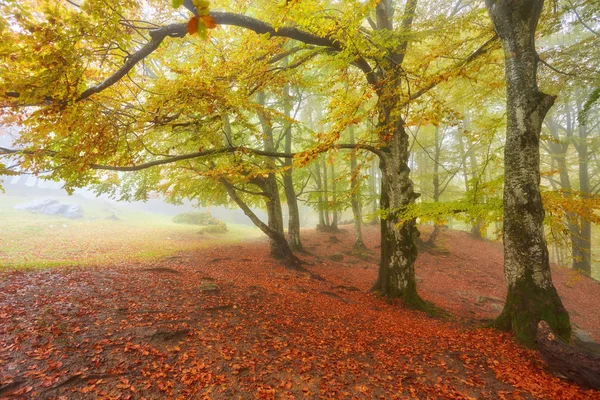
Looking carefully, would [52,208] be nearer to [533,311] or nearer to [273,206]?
[273,206]

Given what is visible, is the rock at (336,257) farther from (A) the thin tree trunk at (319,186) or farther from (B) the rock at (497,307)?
(B) the rock at (497,307)

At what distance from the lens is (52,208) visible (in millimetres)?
28359

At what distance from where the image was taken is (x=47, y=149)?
5.98 metres

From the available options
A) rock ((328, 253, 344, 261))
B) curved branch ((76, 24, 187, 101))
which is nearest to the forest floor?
curved branch ((76, 24, 187, 101))

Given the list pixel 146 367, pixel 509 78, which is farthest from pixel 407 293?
pixel 146 367

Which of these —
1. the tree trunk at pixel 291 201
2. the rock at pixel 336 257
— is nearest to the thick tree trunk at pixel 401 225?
the rock at pixel 336 257

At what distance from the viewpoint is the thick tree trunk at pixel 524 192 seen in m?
5.48

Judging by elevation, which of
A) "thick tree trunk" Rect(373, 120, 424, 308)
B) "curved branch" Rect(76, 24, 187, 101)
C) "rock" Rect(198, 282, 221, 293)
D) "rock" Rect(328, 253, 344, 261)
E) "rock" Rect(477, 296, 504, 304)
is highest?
"curved branch" Rect(76, 24, 187, 101)

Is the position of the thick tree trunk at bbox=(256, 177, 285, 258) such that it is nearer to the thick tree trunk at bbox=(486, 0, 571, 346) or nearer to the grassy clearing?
the grassy clearing

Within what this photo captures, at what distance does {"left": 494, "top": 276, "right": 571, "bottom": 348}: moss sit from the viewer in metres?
5.36

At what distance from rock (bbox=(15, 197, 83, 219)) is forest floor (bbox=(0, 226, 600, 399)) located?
1042 inches

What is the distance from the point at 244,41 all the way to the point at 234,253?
1091 centimetres

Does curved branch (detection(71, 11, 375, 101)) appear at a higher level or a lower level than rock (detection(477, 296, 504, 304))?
higher

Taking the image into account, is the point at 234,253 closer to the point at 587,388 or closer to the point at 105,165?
the point at 105,165
